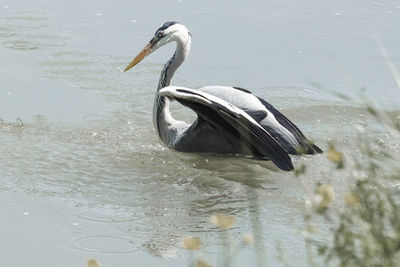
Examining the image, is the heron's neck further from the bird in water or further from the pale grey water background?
the pale grey water background

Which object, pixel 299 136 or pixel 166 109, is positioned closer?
pixel 299 136

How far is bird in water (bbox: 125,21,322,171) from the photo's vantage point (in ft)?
18.4

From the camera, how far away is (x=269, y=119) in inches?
233

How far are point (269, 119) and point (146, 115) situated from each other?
5.05 ft

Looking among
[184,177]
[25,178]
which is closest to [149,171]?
[184,177]

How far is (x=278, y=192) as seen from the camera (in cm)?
559

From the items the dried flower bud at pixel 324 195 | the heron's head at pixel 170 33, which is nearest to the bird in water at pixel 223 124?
the heron's head at pixel 170 33

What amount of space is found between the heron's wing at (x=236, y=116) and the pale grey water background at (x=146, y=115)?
228 millimetres

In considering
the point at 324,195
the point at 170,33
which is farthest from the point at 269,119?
Result: the point at 324,195

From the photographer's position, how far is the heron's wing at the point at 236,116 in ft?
18.1

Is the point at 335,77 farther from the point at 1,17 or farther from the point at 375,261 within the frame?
the point at 375,261

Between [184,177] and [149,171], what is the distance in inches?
9.7

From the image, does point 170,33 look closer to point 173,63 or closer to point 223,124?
point 173,63

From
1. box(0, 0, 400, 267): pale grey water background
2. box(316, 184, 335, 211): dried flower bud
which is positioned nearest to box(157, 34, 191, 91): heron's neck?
box(0, 0, 400, 267): pale grey water background
